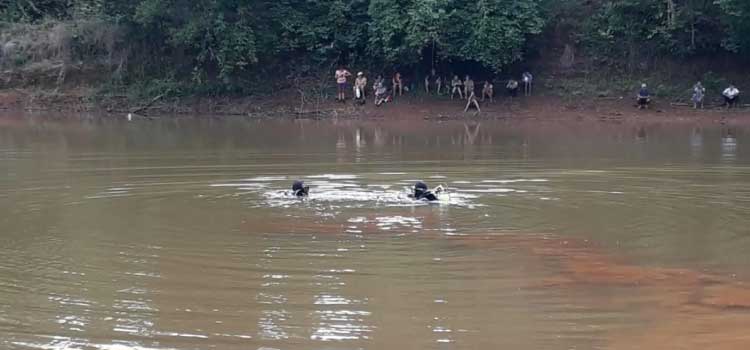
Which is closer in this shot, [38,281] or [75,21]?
[38,281]

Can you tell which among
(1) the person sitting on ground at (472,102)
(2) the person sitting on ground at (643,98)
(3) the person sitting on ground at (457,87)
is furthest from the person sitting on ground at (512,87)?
(2) the person sitting on ground at (643,98)

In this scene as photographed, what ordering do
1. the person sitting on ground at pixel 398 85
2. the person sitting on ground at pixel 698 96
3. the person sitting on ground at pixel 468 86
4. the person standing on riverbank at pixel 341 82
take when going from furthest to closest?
the person standing on riverbank at pixel 341 82
the person sitting on ground at pixel 398 85
the person sitting on ground at pixel 468 86
the person sitting on ground at pixel 698 96

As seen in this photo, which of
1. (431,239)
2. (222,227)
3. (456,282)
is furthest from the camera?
(222,227)

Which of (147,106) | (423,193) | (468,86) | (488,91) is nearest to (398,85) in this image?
(468,86)

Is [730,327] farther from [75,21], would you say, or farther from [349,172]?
[75,21]

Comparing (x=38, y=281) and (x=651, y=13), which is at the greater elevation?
(x=651, y=13)

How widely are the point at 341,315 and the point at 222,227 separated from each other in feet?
16.6

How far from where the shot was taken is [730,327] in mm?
9055

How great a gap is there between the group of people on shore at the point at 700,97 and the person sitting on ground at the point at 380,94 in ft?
31.0

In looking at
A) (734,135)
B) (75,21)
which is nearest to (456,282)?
(734,135)

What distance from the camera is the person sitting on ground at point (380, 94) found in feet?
135

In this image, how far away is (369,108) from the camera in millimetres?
41062

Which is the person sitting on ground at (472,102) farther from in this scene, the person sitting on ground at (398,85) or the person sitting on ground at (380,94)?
the person sitting on ground at (380,94)

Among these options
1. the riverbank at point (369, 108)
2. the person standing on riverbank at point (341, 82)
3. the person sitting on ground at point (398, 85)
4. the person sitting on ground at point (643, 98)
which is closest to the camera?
the riverbank at point (369, 108)
